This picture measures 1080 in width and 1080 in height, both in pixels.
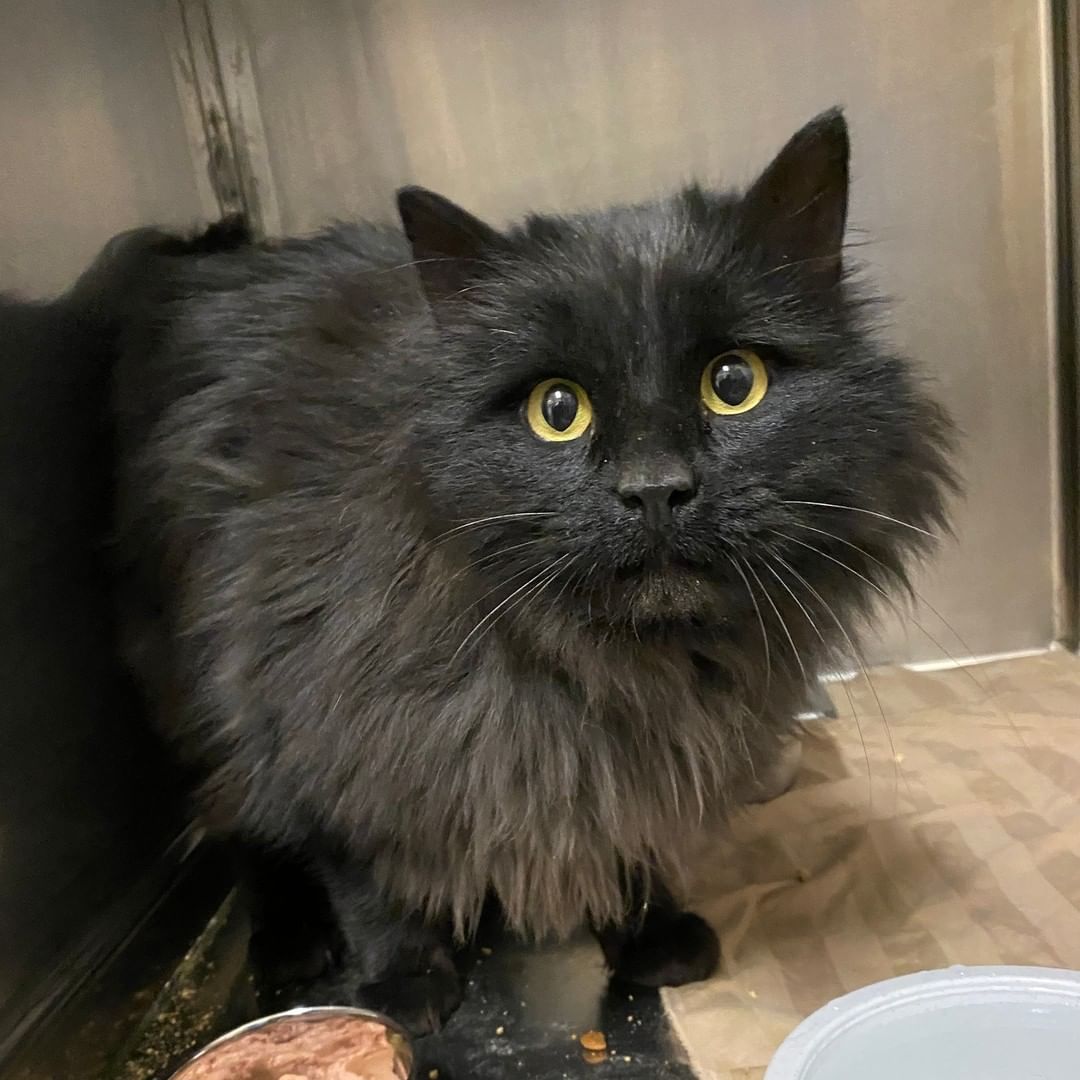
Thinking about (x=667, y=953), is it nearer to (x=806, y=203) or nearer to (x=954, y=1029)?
(x=954, y=1029)

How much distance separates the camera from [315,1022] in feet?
3.32

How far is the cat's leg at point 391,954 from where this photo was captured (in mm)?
1108

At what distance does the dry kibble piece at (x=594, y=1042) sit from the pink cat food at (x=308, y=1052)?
0.21 m

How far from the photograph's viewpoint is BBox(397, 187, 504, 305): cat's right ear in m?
0.91

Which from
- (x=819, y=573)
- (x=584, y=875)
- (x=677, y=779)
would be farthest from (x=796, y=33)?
(x=584, y=875)

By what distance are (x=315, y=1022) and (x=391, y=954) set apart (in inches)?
5.7

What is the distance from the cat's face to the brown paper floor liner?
0.48 meters

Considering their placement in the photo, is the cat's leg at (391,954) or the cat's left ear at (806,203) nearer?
the cat's left ear at (806,203)

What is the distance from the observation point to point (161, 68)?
4.94ft

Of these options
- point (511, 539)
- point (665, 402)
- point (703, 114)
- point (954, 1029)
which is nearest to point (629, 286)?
point (665, 402)

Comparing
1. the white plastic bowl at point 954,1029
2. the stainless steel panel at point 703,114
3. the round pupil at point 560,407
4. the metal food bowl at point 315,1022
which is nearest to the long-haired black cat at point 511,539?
the round pupil at point 560,407

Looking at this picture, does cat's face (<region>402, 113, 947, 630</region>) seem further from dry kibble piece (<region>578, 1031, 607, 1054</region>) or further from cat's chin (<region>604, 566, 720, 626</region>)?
dry kibble piece (<region>578, 1031, 607, 1054</region>)

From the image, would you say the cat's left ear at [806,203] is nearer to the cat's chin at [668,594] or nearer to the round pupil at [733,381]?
the round pupil at [733,381]

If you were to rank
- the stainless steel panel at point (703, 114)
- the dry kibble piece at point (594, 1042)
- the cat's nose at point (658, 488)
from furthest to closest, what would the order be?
1. the stainless steel panel at point (703, 114)
2. the dry kibble piece at point (594, 1042)
3. the cat's nose at point (658, 488)
